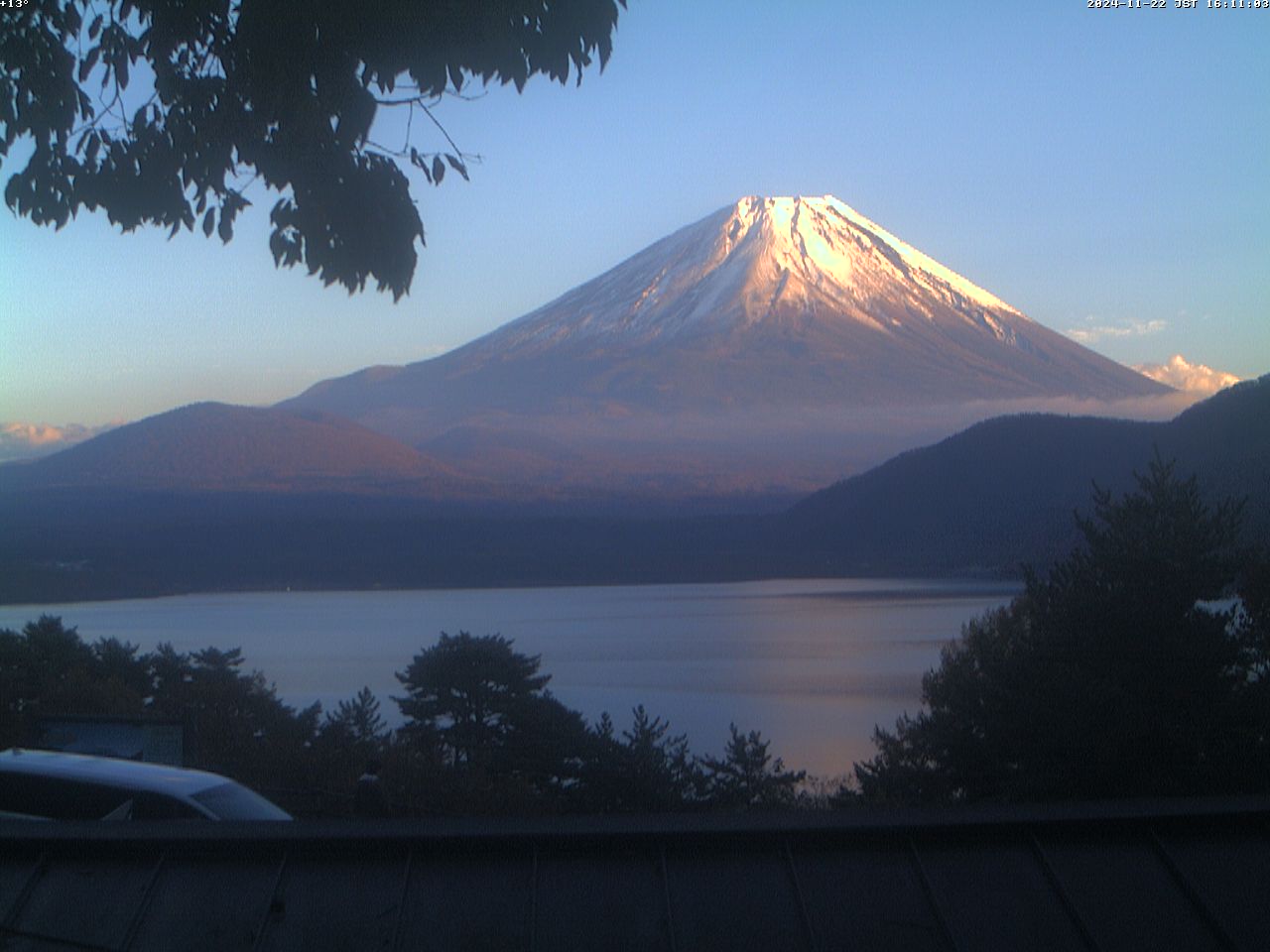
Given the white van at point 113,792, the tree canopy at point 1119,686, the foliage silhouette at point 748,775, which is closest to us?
the white van at point 113,792

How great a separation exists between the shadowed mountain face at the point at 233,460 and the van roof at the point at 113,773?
42632 millimetres

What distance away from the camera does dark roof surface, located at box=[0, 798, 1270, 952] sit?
3.40m

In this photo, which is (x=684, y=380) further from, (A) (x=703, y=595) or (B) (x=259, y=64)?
(B) (x=259, y=64)

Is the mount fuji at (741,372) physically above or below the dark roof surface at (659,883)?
above

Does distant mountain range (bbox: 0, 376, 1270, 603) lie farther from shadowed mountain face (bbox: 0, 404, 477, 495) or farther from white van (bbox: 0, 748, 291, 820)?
white van (bbox: 0, 748, 291, 820)

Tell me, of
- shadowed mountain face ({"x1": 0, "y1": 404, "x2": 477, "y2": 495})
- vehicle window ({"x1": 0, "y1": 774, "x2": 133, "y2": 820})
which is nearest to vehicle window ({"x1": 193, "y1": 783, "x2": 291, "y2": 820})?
vehicle window ({"x1": 0, "y1": 774, "x2": 133, "y2": 820})

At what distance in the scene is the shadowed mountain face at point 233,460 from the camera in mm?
52156

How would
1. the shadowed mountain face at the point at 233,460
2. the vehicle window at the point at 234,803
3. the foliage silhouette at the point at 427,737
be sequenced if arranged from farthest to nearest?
the shadowed mountain face at the point at 233,460 < the foliage silhouette at the point at 427,737 < the vehicle window at the point at 234,803

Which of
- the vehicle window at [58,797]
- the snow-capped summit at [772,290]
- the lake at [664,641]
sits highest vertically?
the snow-capped summit at [772,290]

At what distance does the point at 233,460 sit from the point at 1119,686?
49.1m

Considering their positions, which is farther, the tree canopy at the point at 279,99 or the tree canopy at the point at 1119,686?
the tree canopy at the point at 1119,686

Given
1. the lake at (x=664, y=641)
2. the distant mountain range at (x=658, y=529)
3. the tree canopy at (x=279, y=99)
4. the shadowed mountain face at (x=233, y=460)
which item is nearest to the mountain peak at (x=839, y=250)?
the shadowed mountain face at (x=233, y=460)

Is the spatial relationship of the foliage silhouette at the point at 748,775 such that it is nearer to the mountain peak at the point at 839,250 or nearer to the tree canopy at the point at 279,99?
the tree canopy at the point at 279,99

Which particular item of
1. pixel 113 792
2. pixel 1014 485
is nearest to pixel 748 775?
pixel 113 792
